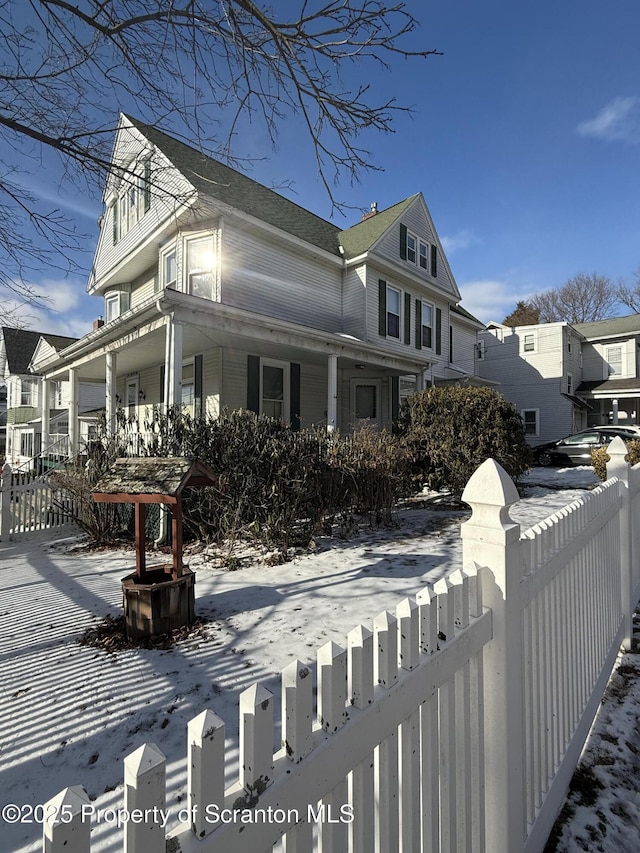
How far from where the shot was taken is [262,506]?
5.91 meters

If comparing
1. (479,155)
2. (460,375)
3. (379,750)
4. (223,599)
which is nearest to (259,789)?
(379,750)

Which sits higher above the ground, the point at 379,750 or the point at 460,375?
the point at 460,375

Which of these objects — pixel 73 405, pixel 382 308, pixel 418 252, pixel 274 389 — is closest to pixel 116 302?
pixel 73 405

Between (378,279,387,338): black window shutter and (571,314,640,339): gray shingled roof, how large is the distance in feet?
63.2

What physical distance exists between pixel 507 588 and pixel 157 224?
12673mm

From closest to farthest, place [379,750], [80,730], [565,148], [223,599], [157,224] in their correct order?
1. [379,750]
2. [80,730]
3. [223,599]
4. [565,148]
5. [157,224]

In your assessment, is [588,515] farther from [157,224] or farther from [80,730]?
[157,224]

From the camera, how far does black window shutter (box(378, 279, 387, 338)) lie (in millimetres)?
13795

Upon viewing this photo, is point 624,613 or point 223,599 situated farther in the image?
point 223,599

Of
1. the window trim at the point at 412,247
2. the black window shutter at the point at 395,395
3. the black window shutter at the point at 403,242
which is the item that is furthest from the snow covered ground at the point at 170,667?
the window trim at the point at 412,247

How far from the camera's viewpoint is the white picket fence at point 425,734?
0.79m

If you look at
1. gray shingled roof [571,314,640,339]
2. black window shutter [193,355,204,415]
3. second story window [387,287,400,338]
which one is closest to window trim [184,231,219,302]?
black window shutter [193,355,204,415]

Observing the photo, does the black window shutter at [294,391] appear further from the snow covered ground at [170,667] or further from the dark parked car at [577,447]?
the dark parked car at [577,447]

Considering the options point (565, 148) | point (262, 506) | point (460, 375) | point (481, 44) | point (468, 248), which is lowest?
point (262, 506)
